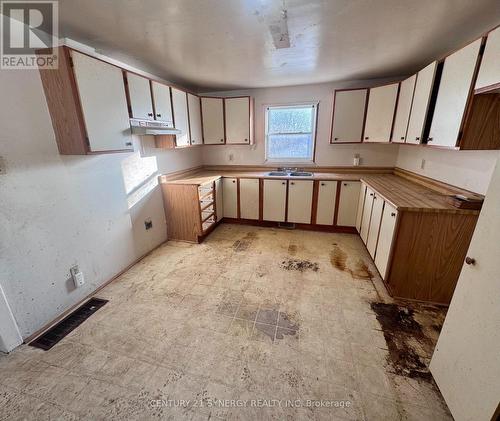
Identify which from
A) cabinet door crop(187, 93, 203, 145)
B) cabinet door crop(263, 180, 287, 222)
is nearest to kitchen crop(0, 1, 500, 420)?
cabinet door crop(187, 93, 203, 145)

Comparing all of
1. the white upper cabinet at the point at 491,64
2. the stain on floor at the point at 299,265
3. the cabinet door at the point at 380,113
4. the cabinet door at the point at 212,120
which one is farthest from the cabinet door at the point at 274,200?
the white upper cabinet at the point at 491,64

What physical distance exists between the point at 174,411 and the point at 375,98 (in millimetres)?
4011

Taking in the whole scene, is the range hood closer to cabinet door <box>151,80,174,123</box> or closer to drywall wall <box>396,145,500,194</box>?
cabinet door <box>151,80,174,123</box>

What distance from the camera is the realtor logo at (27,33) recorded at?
1503 millimetres

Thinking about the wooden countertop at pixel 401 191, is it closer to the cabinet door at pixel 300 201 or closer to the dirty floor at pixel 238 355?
the cabinet door at pixel 300 201

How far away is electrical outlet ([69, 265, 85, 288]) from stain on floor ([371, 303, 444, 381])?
2651 millimetres

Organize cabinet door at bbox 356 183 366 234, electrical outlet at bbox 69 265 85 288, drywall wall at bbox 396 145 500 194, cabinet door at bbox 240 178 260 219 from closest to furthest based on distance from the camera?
drywall wall at bbox 396 145 500 194 < electrical outlet at bbox 69 265 85 288 < cabinet door at bbox 356 183 366 234 < cabinet door at bbox 240 178 260 219

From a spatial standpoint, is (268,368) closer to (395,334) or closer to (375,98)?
(395,334)

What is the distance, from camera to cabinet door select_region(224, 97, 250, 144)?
12.4 ft

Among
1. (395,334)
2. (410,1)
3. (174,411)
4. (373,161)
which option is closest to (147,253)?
(174,411)

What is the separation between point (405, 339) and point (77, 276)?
2.85 metres

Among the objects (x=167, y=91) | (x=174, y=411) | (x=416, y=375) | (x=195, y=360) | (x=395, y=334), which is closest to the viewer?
(x=174, y=411)

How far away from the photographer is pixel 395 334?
69.7 inches

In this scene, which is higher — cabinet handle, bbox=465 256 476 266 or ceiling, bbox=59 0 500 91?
ceiling, bbox=59 0 500 91
